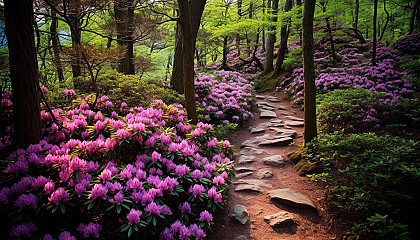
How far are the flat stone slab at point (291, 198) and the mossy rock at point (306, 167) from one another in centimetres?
70

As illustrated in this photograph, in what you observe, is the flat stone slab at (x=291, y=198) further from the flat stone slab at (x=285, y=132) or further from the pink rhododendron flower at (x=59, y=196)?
the pink rhododendron flower at (x=59, y=196)

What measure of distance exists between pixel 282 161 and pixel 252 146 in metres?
1.08

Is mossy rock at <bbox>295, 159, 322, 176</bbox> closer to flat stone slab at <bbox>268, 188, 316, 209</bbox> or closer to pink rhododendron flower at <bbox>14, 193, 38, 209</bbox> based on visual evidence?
flat stone slab at <bbox>268, 188, 316, 209</bbox>

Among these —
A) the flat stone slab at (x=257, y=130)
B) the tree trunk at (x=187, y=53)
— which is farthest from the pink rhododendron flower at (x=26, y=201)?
the flat stone slab at (x=257, y=130)

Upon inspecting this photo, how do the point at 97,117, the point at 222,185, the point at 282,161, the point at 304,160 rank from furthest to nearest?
the point at 282,161
the point at 304,160
the point at 97,117
the point at 222,185

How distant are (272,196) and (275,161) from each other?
135 cm

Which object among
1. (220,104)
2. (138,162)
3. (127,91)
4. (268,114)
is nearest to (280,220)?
(138,162)

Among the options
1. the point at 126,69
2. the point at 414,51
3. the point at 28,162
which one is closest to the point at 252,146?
the point at 28,162

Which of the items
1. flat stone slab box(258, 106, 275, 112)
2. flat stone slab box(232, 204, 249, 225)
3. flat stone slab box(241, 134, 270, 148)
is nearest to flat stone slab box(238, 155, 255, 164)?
flat stone slab box(241, 134, 270, 148)

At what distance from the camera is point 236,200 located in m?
3.44

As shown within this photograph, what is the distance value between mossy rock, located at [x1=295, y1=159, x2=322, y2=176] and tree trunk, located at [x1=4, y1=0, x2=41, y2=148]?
4270mm

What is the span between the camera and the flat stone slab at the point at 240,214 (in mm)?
2910

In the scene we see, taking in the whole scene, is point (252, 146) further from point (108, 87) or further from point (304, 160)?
point (108, 87)

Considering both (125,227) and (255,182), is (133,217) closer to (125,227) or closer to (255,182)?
(125,227)
